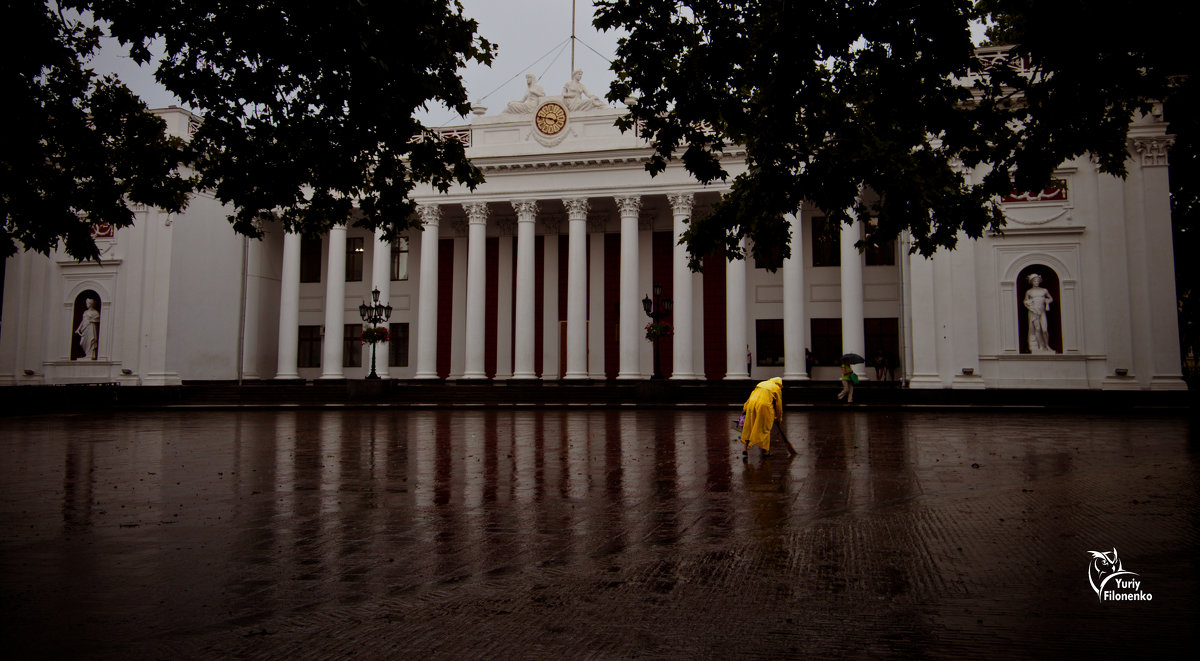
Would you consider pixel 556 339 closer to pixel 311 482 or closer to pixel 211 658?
pixel 311 482

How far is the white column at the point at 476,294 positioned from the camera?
3159cm

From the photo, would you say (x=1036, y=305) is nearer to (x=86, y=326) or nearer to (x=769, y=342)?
(x=769, y=342)

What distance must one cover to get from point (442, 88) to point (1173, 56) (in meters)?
6.23

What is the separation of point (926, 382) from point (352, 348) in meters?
25.8

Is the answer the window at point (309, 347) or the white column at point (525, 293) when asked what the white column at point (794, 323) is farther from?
the window at point (309, 347)

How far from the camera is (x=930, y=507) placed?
629 cm

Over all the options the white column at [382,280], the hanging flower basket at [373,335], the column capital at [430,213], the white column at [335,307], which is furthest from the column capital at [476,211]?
the hanging flower basket at [373,335]

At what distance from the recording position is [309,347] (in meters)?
37.1

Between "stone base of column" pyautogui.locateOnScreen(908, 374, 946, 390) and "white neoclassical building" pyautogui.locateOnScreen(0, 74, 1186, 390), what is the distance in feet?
0.21

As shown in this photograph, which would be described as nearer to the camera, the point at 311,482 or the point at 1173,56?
the point at 1173,56

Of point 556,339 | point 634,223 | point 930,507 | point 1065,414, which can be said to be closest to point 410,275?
point 556,339

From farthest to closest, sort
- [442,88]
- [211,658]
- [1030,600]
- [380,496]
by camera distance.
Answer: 1. [442,88]
2. [380,496]
3. [1030,600]
4. [211,658]

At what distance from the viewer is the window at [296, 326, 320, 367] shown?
37.0 metres

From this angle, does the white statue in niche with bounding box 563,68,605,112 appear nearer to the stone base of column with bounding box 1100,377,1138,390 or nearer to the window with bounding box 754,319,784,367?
the window with bounding box 754,319,784,367
